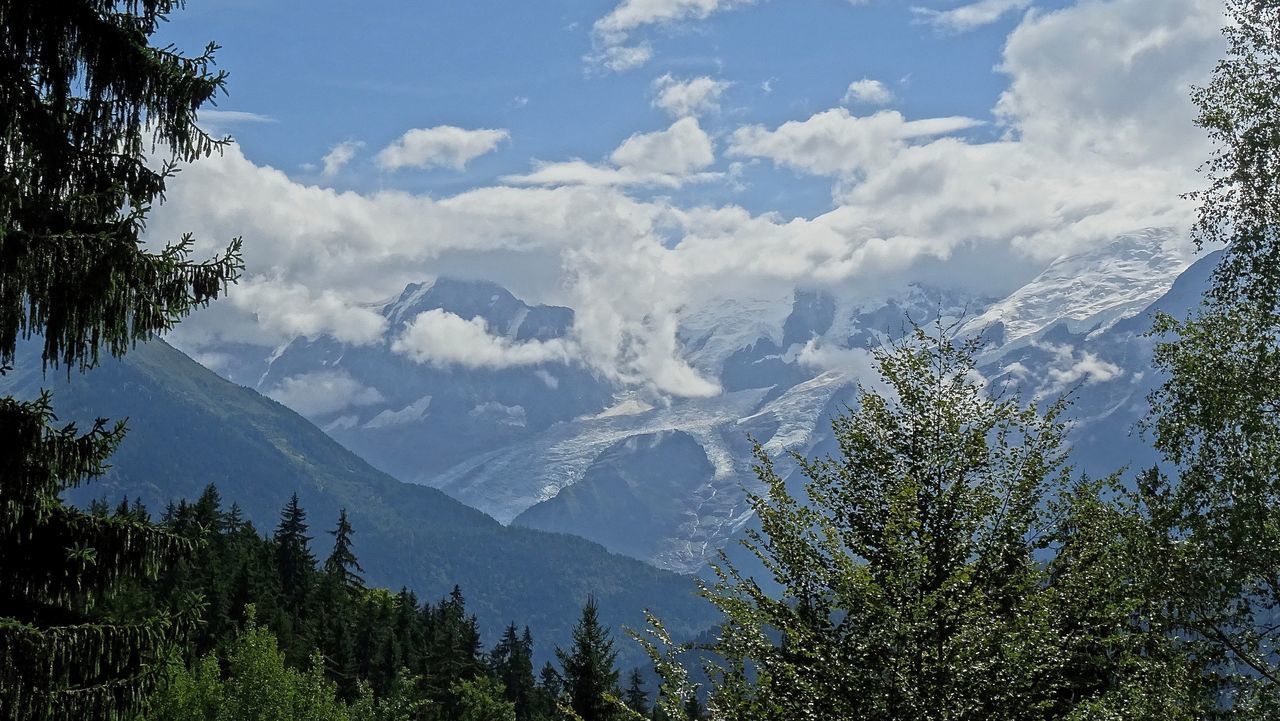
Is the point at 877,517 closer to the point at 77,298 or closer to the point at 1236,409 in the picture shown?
the point at 1236,409

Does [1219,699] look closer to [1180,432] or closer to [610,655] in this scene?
[1180,432]

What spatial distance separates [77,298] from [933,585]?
1127 centimetres

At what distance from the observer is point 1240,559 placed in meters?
18.5

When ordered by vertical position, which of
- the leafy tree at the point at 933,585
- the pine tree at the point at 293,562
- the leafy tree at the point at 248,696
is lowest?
the leafy tree at the point at 248,696

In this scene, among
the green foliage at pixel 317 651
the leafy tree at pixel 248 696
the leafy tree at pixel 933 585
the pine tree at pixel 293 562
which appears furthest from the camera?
the pine tree at pixel 293 562

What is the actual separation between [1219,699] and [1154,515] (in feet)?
11.6

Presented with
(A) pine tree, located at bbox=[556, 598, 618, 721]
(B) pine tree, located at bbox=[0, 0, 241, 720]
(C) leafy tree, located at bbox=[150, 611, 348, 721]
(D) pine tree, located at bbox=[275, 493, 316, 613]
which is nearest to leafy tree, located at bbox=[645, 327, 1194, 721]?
(B) pine tree, located at bbox=[0, 0, 241, 720]

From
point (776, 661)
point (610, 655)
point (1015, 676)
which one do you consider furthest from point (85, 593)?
point (610, 655)

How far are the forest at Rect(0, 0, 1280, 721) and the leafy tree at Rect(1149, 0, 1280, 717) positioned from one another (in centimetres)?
5

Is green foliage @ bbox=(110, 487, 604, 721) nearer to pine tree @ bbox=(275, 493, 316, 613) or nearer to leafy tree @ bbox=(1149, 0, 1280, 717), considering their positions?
pine tree @ bbox=(275, 493, 316, 613)

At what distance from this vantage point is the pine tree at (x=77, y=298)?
36.6 ft

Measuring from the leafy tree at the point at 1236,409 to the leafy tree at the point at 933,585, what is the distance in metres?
1.38

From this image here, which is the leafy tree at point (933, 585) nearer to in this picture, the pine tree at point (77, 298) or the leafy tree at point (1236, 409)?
the leafy tree at point (1236, 409)

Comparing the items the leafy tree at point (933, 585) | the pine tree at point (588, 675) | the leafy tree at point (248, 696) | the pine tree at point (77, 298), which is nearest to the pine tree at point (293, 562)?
the leafy tree at point (248, 696)
